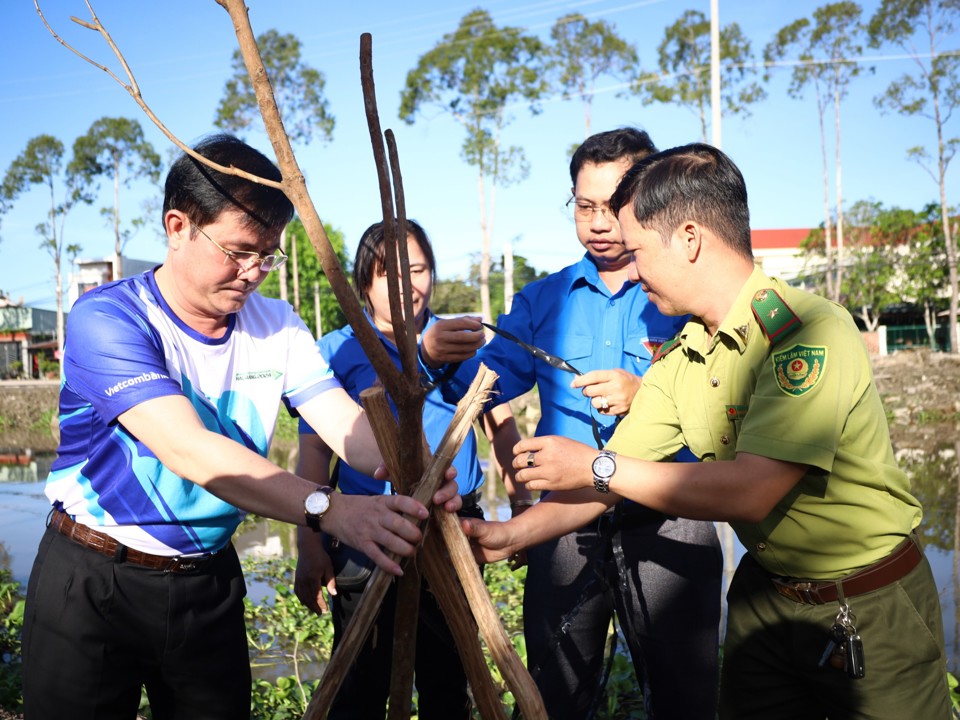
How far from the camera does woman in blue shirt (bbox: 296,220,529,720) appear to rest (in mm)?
2504

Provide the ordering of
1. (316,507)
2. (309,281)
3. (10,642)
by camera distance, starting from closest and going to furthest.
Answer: (316,507) → (10,642) → (309,281)

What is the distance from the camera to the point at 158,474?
A: 196 cm

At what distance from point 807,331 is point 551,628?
4.17ft

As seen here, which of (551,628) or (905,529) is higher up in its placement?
(905,529)

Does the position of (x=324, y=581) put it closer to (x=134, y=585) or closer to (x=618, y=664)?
(x=134, y=585)

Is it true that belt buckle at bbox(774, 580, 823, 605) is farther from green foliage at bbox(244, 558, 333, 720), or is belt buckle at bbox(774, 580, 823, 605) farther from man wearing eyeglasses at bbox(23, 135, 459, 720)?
green foliage at bbox(244, 558, 333, 720)

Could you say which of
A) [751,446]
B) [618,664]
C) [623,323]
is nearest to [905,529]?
[751,446]

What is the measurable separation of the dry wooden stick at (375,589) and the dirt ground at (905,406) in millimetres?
12927

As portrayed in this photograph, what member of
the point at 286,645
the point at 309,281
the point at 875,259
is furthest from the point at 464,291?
the point at 286,645

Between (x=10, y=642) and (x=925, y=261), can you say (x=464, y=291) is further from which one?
(x=10, y=642)

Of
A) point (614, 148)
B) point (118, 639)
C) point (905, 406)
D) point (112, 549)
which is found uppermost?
point (614, 148)

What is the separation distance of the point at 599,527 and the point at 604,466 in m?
0.68

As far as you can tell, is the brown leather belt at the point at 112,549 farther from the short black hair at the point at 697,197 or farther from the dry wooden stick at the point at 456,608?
the short black hair at the point at 697,197

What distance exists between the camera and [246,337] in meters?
2.21
